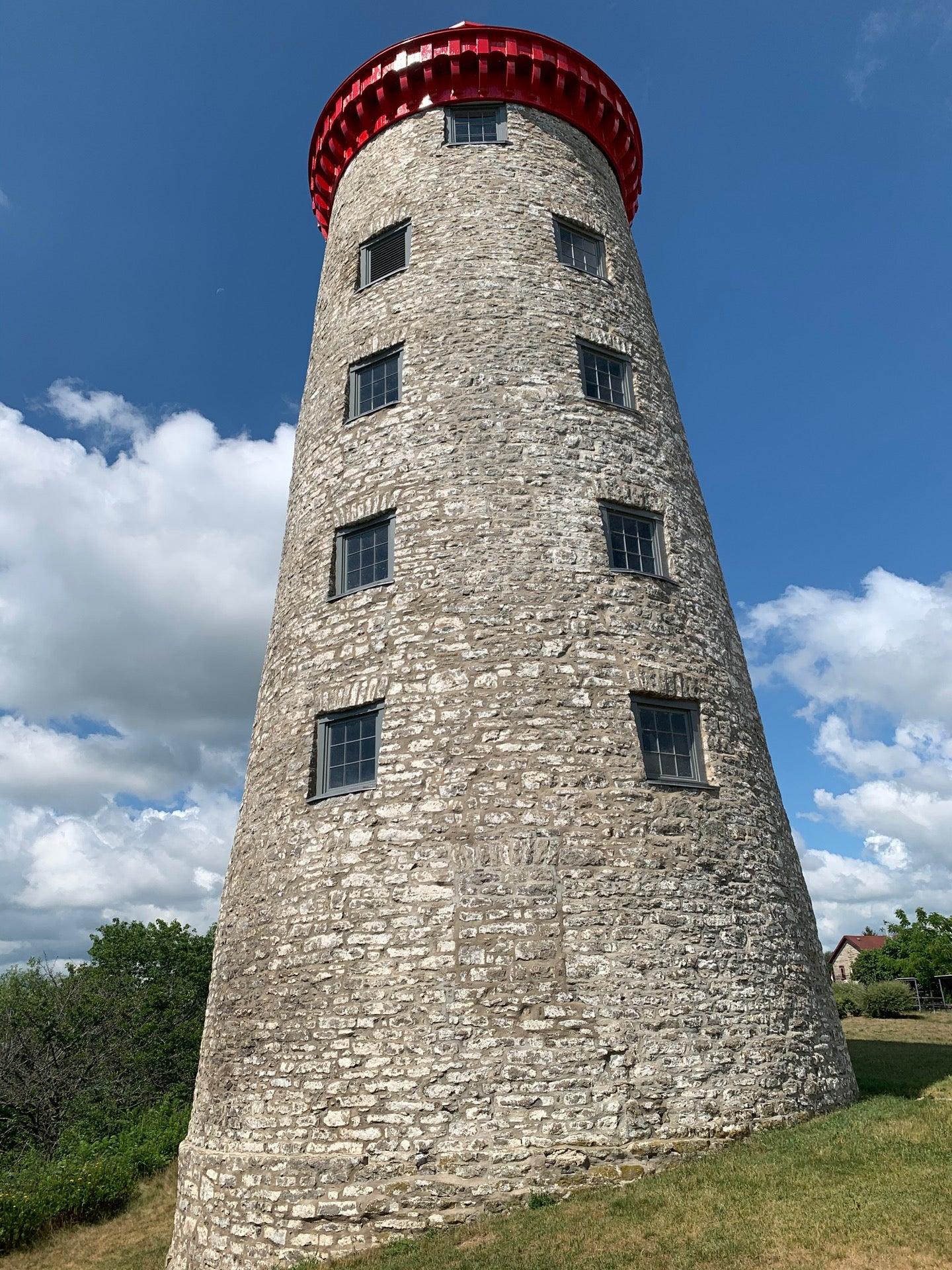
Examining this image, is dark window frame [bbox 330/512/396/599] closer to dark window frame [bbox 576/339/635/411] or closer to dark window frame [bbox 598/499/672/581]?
dark window frame [bbox 598/499/672/581]

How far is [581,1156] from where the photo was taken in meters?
9.23

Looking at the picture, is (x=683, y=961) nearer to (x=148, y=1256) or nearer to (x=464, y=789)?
(x=464, y=789)

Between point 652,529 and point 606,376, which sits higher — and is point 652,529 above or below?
below

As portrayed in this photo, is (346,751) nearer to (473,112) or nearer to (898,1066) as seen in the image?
(898,1066)

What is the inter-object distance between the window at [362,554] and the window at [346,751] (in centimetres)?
208

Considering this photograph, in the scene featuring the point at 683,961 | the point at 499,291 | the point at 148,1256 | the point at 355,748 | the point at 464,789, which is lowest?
the point at 148,1256

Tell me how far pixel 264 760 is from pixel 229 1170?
535 centimetres

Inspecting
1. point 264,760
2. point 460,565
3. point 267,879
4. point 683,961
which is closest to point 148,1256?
point 267,879

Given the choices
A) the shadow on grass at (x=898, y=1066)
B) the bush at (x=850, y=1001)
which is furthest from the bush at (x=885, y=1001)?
the shadow on grass at (x=898, y=1066)

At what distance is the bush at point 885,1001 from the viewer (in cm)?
3397

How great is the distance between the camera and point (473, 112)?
1731 centimetres

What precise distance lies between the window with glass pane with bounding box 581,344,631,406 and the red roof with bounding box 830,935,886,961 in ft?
245

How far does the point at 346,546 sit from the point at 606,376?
18.3 feet

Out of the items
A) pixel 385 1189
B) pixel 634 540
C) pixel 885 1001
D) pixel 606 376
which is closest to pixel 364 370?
pixel 606 376
